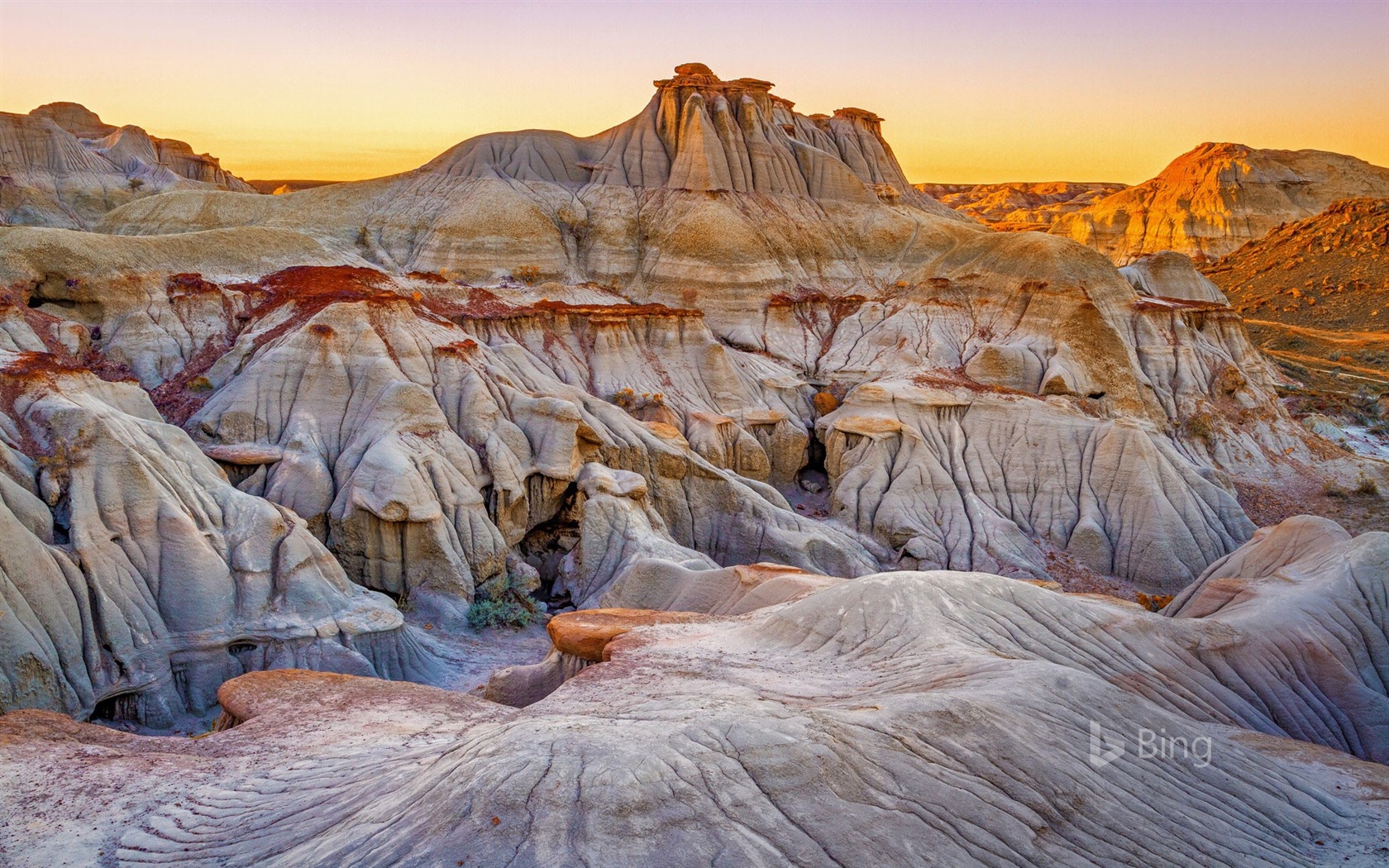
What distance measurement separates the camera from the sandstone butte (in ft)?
34.2

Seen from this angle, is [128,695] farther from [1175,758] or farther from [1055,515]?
[1055,515]

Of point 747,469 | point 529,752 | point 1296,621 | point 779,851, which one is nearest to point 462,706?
point 529,752

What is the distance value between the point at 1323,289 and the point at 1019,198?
241 ft

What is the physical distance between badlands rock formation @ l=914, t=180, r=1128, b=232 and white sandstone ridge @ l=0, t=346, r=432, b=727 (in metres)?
116

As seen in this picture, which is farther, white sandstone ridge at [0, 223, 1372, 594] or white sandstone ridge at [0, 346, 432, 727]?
white sandstone ridge at [0, 223, 1372, 594]

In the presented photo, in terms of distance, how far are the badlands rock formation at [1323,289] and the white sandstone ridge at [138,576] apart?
64890mm

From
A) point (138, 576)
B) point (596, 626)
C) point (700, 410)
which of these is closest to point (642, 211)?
point (700, 410)

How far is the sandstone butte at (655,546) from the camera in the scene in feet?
34.2

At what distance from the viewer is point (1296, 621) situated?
1809 centimetres

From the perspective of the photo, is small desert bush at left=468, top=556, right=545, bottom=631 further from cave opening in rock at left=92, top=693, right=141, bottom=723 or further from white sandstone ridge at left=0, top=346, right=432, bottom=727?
cave opening in rock at left=92, top=693, right=141, bottom=723

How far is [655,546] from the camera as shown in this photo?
28078 mm

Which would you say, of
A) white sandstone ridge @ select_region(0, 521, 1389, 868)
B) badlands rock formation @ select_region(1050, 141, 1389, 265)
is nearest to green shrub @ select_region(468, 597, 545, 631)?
white sandstone ridge @ select_region(0, 521, 1389, 868)

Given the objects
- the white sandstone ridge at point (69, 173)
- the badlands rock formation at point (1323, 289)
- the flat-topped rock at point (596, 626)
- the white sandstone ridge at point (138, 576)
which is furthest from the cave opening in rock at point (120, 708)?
the badlands rock formation at point (1323, 289)

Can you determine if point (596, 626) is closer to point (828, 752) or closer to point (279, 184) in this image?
point (828, 752)
